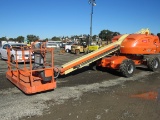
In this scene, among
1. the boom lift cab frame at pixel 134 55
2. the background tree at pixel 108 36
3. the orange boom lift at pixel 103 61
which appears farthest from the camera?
the background tree at pixel 108 36

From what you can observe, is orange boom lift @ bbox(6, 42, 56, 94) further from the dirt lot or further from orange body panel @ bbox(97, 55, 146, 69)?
orange body panel @ bbox(97, 55, 146, 69)

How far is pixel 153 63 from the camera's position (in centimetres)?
1261

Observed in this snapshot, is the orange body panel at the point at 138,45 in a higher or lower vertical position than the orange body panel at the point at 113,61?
higher

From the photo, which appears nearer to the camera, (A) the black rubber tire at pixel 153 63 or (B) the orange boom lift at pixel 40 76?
(B) the orange boom lift at pixel 40 76

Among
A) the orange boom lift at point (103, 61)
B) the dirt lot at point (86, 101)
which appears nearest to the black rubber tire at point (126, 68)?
the orange boom lift at point (103, 61)

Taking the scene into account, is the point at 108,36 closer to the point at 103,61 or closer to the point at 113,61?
the point at 103,61

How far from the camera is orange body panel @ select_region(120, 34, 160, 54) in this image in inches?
463

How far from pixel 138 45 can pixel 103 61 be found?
83.3 inches

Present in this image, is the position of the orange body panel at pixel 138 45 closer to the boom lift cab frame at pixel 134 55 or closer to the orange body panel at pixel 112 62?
the boom lift cab frame at pixel 134 55

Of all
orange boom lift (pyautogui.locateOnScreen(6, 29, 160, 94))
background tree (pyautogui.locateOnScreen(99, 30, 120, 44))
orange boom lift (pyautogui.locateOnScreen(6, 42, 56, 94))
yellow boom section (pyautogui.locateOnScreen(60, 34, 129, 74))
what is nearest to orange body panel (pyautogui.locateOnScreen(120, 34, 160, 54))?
orange boom lift (pyautogui.locateOnScreen(6, 29, 160, 94))

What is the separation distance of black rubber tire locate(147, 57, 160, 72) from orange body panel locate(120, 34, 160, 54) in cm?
44

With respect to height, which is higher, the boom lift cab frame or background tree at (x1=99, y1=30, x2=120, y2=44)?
background tree at (x1=99, y1=30, x2=120, y2=44)

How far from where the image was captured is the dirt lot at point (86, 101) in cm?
577

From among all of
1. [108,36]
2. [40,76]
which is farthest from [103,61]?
[108,36]
